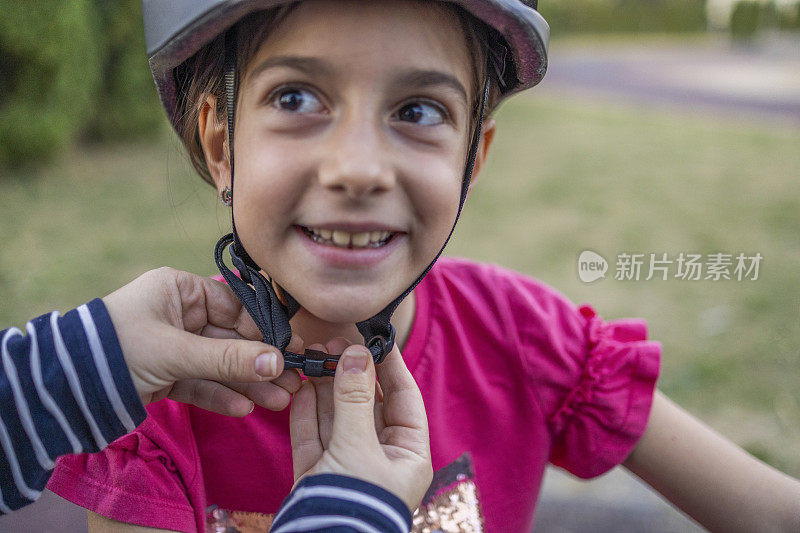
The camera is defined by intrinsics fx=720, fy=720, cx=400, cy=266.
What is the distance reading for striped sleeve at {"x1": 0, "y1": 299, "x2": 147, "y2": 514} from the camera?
1252 millimetres

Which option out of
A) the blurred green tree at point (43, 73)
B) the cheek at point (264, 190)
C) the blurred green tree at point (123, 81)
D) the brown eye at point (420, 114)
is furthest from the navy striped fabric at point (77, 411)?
the blurred green tree at point (123, 81)

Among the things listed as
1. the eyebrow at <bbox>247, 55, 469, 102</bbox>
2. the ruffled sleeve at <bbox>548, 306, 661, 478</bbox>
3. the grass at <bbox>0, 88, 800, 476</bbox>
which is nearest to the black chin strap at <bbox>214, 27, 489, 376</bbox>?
the eyebrow at <bbox>247, 55, 469, 102</bbox>

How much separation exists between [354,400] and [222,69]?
0.79 metres

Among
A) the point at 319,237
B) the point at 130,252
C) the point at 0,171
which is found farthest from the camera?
the point at 0,171

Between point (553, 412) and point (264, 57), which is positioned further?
point (553, 412)

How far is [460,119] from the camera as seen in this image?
1.51 metres

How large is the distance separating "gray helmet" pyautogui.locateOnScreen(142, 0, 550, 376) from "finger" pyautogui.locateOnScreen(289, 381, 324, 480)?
81mm

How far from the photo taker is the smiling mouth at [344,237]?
1.36 m

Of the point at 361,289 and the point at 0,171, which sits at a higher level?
the point at 361,289

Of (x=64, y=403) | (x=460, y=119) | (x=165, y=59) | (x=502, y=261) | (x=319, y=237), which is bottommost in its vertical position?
(x=502, y=261)

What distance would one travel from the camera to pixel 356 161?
4.22 feet

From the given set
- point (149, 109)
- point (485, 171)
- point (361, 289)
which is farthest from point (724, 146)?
point (361, 289)

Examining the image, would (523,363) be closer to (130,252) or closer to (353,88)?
(353,88)

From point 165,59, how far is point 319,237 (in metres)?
0.55
